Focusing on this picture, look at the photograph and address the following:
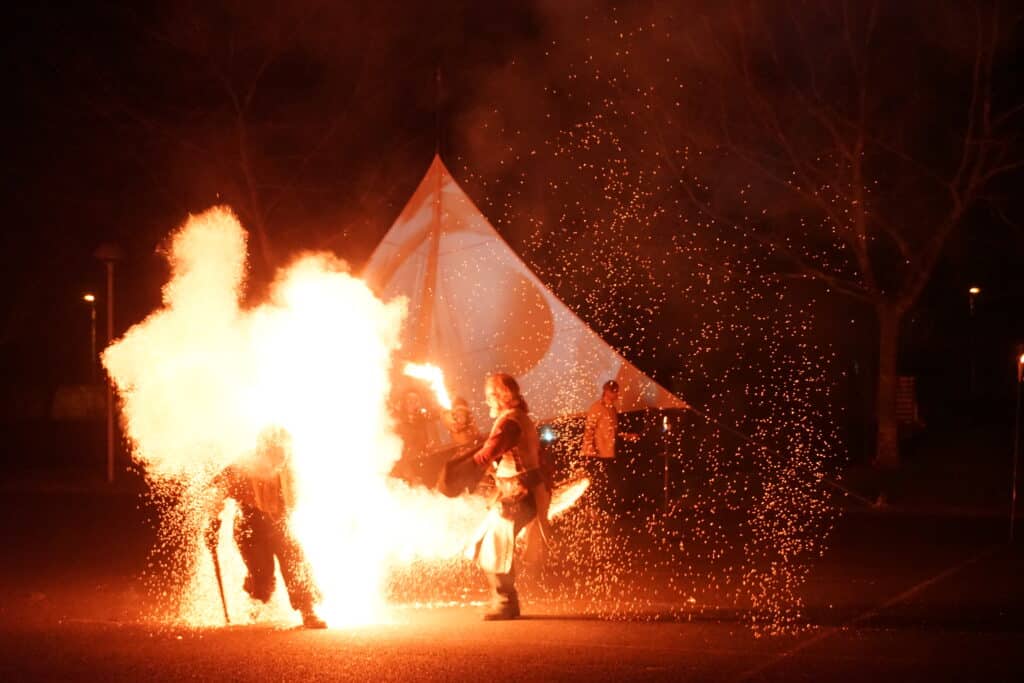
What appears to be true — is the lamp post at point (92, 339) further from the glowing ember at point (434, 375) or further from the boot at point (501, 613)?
the boot at point (501, 613)

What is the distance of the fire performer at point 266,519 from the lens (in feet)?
25.5

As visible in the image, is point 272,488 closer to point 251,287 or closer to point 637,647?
point 637,647

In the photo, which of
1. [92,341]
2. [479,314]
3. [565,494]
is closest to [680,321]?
[479,314]

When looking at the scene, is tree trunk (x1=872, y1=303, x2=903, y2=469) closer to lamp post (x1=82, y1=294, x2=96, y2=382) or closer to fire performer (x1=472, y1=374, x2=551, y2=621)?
fire performer (x1=472, y1=374, x2=551, y2=621)

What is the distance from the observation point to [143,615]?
8.34m

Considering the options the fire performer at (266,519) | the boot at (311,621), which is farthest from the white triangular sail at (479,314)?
the boot at (311,621)

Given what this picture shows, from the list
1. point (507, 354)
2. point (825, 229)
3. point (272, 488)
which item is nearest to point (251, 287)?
point (825, 229)

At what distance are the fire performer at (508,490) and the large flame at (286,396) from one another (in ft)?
3.13

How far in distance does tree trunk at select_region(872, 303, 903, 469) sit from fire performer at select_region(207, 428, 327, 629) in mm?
14478

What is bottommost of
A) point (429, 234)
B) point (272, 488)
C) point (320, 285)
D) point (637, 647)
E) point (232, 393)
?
point (637, 647)

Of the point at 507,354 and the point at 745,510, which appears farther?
the point at 745,510

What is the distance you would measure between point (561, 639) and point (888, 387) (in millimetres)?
14341

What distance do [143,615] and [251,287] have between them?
→ 55.4 ft

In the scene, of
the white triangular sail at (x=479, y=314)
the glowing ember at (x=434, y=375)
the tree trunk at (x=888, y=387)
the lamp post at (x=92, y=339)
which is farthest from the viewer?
the lamp post at (x=92, y=339)
